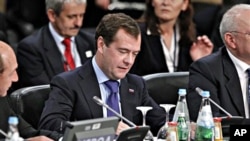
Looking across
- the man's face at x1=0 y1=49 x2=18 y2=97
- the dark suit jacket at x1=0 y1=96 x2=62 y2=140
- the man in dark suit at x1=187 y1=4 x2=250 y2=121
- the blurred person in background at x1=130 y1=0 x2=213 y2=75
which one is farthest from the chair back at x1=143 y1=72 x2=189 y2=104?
the man's face at x1=0 y1=49 x2=18 y2=97

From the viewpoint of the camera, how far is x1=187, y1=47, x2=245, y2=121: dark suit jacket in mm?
4703

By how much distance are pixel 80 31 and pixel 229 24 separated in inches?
68.4

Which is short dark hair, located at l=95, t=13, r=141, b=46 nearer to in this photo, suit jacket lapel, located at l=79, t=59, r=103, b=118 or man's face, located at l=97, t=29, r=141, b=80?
man's face, located at l=97, t=29, r=141, b=80

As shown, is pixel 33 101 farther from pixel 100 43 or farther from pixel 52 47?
pixel 52 47

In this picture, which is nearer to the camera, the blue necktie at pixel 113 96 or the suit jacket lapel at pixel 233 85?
the blue necktie at pixel 113 96

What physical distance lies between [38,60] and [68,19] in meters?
0.38

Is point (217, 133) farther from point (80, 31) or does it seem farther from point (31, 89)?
point (80, 31)

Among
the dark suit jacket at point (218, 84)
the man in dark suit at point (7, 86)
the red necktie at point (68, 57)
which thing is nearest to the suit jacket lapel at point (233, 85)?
the dark suit jacket at point (218, 84)

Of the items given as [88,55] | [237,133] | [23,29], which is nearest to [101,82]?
[237,133]

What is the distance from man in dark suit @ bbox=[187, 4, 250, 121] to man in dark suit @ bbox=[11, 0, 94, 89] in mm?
1433

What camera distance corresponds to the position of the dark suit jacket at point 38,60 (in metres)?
5.88

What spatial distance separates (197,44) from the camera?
20.1 feet

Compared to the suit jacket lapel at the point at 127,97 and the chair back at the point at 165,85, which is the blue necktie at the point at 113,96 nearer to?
the suit jacket lapel at the point at 127,97

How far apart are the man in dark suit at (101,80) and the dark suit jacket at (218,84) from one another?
0.39 m
